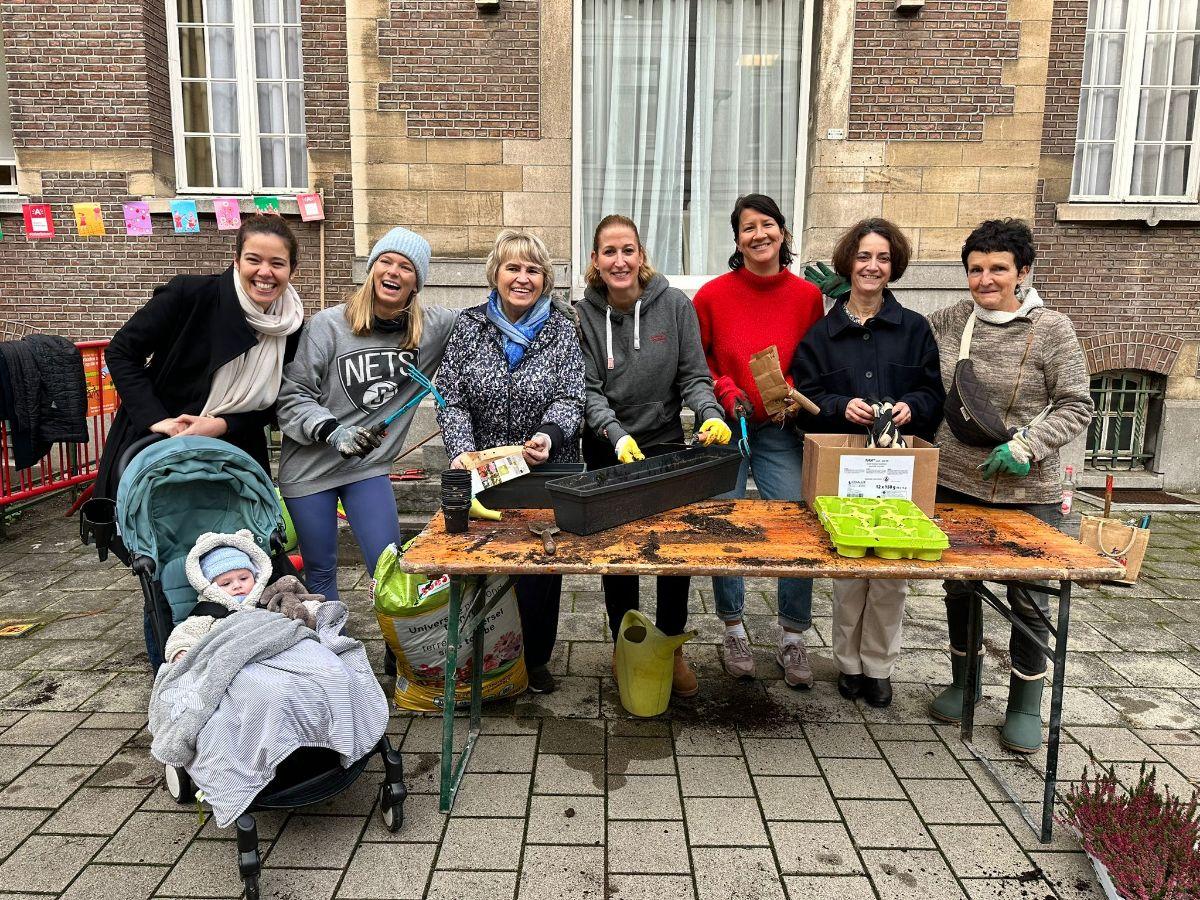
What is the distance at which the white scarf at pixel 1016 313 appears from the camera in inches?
124

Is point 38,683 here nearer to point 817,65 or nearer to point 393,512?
point 393,512

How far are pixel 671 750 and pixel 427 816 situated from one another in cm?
103

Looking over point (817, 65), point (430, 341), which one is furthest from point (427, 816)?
point (817, 65)

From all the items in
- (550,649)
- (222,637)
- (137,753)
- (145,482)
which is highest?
(145,482)

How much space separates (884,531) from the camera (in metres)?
2.67

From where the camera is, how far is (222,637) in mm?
2568

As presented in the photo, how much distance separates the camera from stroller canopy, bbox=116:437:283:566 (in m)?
3.06

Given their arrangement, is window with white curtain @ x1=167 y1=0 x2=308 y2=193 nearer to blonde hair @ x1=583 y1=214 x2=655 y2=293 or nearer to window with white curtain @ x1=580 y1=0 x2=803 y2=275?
window with white curtain @ x1=580 y1=0 x2=803 y2=275

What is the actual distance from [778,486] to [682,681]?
104 centimetres

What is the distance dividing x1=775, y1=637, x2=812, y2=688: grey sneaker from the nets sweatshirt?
2.19 meters

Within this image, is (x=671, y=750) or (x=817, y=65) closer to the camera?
(x=671, y=750)

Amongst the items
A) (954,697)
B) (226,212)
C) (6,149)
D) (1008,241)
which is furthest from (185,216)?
(954,697)

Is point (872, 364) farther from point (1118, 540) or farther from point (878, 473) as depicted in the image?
point (1118, 540)

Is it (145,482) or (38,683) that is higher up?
(145,482)
